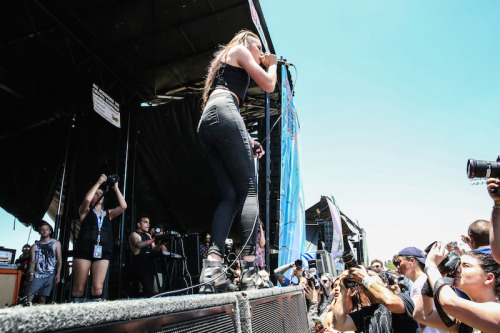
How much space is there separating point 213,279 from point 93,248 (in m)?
2.29

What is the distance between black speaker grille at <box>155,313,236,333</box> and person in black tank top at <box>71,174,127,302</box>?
2522 millimetres

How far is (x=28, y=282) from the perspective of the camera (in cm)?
455

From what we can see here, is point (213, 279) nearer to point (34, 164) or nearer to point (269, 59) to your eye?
point (269, 59)

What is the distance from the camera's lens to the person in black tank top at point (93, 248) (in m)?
3.28

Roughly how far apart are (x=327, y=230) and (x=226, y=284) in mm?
12722

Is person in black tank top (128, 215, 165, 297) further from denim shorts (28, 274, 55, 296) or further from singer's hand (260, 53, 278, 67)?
singer's hand (260, 53, 278, 67)

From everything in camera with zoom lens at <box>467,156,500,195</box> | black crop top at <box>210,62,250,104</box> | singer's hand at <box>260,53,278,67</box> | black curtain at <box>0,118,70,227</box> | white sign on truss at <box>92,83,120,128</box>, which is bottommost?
camera with zoom lens at <box>467,156,500,195</box>

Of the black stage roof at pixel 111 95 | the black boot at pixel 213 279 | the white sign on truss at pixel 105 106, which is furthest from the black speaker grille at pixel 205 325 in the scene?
the white sign on truss at pixel 105 106

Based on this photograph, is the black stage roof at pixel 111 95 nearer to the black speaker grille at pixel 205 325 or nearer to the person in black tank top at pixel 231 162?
the person in black tank top at pixel 231 162

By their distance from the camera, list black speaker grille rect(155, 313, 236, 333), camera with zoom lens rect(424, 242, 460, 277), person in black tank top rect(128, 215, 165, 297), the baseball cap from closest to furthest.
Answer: black speaker grille rect(155, 313, 236, 333) → camera with zoom lens rect(424, 242, 460, 277) → the baseball cap → person in black tank top rect(128, 215, 165, 297)

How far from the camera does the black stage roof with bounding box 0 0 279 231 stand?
559 cm

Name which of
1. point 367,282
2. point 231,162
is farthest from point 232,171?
point 367,282

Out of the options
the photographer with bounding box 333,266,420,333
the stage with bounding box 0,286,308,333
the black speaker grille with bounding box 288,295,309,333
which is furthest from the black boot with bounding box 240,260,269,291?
the photographer with bounding box 333,266,420,333

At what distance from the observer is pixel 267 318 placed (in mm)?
1444
